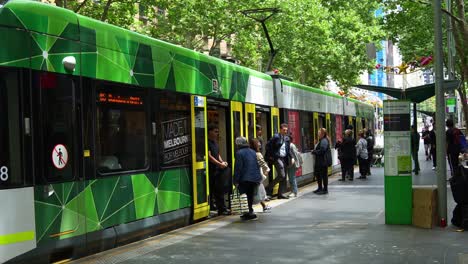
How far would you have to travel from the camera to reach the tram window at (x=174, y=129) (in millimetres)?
8883

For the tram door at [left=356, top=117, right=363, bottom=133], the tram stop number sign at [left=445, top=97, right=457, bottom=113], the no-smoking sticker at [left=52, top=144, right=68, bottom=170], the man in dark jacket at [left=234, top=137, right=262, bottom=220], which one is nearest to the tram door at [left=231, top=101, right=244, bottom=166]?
the man in dark jacket at [left=234, top=137, right=262, bottom=220]

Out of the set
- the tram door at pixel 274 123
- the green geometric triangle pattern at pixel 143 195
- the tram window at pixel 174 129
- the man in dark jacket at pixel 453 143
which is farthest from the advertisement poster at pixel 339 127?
the green geometric triangle pattern at pixel 143 195

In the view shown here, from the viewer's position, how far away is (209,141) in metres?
10.5

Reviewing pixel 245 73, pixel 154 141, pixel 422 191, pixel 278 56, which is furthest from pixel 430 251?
pixel 278 56

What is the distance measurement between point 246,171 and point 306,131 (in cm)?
797

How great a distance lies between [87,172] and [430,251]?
4324 millimetres

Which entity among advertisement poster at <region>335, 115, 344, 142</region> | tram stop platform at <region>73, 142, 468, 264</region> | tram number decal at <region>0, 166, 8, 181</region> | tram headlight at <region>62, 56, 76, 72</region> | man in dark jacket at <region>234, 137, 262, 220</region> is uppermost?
tram headlight at <region>62, 56, 76, 72</region>

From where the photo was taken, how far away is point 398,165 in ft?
30.8

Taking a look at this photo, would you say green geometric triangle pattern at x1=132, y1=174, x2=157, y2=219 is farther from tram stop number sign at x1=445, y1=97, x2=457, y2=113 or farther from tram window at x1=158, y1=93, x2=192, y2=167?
tram stop number sign at x1=445, y1=97, x2=457, y2=113

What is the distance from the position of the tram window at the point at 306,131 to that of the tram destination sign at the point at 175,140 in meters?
8.17

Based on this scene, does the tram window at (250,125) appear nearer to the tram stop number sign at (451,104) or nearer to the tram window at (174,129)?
the tram window at (174,129)

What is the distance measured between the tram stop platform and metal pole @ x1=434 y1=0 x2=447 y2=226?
451 mm

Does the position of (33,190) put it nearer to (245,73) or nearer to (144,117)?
(144,117)

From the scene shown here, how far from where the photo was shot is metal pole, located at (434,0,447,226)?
9.27 meters
